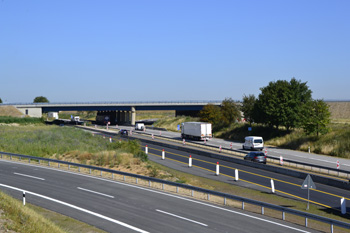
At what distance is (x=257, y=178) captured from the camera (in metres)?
32.5

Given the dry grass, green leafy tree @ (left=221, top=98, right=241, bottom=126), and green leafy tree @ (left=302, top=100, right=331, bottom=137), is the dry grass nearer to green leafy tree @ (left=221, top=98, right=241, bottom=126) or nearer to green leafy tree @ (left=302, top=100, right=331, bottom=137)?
green leafy tree @ (left=221, top=98, right=241, bottom=126)

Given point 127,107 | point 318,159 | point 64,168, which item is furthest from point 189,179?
point 127,107

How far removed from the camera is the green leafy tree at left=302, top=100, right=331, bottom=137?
56.0m

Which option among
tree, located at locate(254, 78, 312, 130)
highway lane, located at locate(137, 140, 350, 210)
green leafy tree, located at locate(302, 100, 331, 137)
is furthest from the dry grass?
green leafy tree, located at locate(302, 100, 331, 137)

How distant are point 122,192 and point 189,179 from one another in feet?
31.0

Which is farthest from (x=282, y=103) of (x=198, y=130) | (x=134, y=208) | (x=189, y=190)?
(x=134, y=208)

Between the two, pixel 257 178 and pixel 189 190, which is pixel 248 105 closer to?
pixel 257 178

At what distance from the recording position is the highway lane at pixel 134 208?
16.0 meters

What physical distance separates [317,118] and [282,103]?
34.9 ft

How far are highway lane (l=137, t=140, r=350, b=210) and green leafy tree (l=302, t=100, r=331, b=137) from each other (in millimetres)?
18854

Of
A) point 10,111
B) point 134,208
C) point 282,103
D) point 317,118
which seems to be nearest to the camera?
point 134,208

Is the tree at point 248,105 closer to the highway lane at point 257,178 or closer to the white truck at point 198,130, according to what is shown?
the white truck at point 198,130

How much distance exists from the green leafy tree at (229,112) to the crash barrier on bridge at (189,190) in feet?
160

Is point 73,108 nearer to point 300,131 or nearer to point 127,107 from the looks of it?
point 127,107
